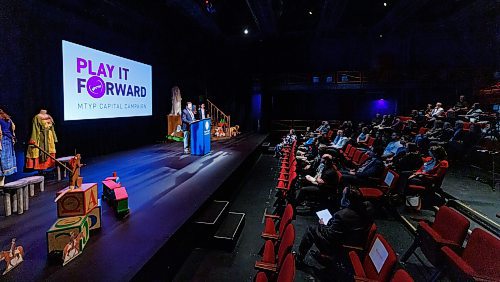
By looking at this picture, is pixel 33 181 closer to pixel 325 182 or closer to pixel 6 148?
pixel 6 148

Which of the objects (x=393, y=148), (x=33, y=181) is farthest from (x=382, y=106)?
(x=33, y=181)

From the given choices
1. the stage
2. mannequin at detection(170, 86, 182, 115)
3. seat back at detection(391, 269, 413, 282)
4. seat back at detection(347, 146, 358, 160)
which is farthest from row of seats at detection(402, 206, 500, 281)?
mannequin at detection(170, 86, 182, 115)

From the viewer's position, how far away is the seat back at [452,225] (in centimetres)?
266

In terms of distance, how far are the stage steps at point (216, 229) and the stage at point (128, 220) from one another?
0.20 metres

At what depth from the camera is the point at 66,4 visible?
18.9ft

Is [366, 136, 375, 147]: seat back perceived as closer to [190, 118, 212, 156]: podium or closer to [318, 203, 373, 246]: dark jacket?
[190, 118, 212, 156]: podium

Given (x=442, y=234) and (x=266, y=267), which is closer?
(x=266, y=267)

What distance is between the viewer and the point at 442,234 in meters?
2.92

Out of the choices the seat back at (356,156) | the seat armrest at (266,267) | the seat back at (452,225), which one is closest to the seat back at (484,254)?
the seat back at (452,225)

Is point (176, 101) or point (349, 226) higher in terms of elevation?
point (176, 101)

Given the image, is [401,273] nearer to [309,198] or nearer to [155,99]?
[309,198]

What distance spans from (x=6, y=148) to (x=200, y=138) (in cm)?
368

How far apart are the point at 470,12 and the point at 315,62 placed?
729 cm

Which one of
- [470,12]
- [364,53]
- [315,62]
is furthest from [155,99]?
[470,12]
